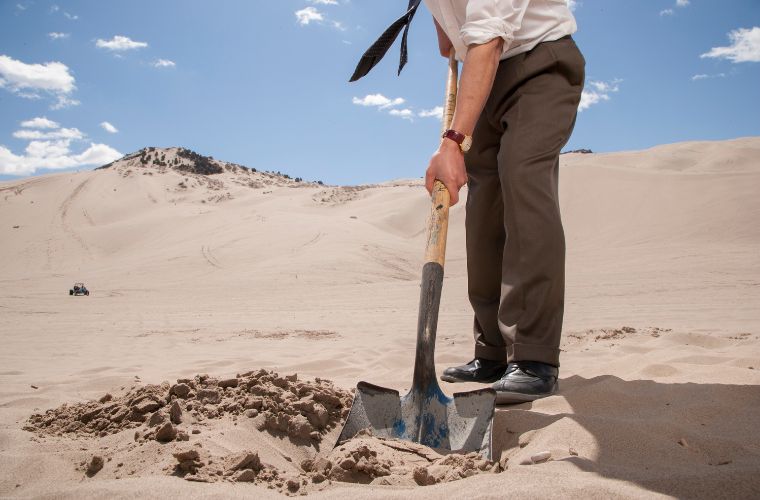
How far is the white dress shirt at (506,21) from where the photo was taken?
6.75 feet

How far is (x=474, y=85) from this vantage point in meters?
2.04

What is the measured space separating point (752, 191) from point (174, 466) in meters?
20.4

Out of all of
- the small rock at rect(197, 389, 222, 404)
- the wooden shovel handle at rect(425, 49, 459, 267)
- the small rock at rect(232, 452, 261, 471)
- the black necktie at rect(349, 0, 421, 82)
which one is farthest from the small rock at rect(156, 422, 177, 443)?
the black necktie at rect(349, 0, 421, 82)

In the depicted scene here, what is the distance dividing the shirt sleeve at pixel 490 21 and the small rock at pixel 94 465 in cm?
182

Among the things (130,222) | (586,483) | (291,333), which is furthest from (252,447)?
(130,222)

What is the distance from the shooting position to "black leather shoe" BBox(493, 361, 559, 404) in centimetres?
208

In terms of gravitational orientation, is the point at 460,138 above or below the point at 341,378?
above

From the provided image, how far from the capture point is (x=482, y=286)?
2.75 meters

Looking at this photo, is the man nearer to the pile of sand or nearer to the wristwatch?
the wristwatch

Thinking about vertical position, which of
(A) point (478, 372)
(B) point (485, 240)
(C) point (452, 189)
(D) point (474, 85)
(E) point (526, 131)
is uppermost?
(D) point (474, 85)

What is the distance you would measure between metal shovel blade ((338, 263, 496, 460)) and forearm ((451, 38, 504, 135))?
58 cm

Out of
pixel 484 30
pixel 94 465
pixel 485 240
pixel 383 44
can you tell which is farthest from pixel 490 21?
pixel 94 465

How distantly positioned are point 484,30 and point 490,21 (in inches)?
1.7

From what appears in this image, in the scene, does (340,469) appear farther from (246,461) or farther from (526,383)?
(526,383)
